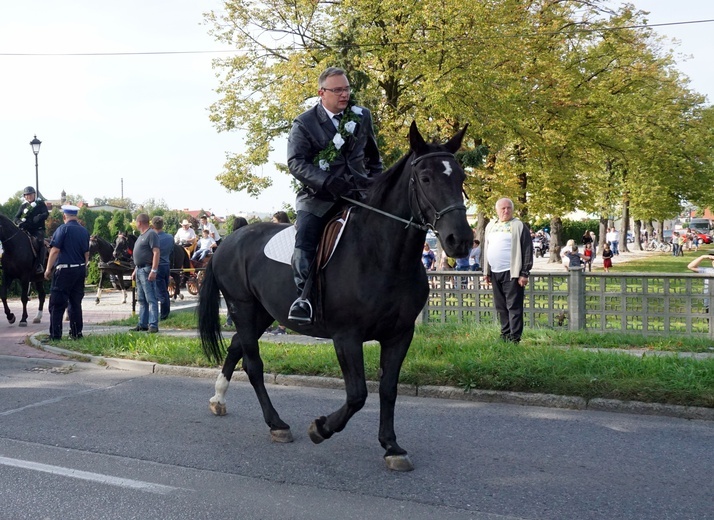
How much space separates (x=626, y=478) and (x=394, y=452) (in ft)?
5.27

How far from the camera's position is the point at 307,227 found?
5.52 metres

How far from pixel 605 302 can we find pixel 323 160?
7.61 m

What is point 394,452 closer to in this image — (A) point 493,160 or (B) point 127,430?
(B) point 127,430

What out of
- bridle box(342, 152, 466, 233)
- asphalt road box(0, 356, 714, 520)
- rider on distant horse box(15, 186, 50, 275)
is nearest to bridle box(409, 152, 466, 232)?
bridle box(342, 152, 466, 233)

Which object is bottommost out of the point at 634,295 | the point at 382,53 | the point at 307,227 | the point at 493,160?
the point at 634,295

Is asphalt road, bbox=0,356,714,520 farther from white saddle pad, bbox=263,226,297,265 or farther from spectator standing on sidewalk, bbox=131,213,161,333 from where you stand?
spectator standing on sidewalk, bbox=131,213,161,333

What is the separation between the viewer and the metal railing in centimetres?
1105

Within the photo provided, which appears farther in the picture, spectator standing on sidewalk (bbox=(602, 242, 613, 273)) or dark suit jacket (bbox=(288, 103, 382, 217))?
spectator standing on sidewalk (bbox=(602, 242, 613, 273))

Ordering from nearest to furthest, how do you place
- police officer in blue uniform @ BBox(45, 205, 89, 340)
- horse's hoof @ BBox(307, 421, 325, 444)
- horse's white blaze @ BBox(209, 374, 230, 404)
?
horse's hoof @ BBox(307, 421, 325, 444)
horse's white blaze @ BBox(209, 374, 230, 404)
police officer in blue uniform @ BBox(45, 205, 89, 340)

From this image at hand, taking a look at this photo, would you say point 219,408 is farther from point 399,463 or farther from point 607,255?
point 607,255

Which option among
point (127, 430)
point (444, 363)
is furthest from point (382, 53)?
point (127, 430)

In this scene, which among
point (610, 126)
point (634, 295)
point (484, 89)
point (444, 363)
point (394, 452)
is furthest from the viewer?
point (610, 126)

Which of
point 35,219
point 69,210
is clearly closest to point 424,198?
point 69,210

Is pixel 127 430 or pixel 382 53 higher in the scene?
pixel 382 53
